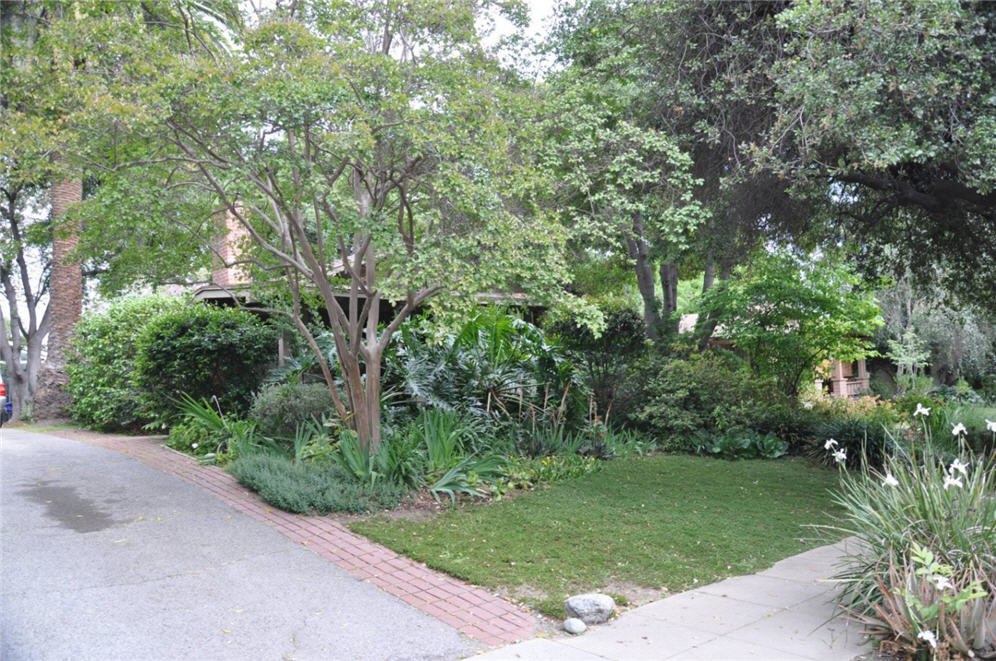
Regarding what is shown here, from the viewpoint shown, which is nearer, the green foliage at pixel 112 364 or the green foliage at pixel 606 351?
the green foliage at pixel 606 351

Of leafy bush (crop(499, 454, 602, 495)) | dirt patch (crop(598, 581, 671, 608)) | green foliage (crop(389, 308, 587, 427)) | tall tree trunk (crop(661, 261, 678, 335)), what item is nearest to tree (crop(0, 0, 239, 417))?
green foliage (crop(389, 308, 587, 427))

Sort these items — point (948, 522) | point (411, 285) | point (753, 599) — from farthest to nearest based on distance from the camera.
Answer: point (411, 285), point (753, 599), point (948, 522)

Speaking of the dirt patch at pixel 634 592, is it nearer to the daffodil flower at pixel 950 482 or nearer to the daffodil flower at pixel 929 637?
the daffodil flower at pixel 929 637

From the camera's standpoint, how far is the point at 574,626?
17.2ft

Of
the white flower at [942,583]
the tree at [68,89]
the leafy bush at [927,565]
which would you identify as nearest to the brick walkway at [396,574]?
the leafy bush at [927,565]

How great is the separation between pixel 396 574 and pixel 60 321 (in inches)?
599

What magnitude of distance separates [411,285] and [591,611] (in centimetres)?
375

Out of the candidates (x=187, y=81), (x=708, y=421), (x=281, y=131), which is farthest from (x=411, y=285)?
(x=708, y=421)

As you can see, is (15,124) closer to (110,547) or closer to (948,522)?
(110,547)

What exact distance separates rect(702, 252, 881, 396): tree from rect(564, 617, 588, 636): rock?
10245 millimetres

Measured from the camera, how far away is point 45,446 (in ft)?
41.0

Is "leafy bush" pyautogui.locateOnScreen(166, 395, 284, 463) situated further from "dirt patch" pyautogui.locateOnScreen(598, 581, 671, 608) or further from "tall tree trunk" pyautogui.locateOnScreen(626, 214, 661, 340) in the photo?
"tall tree trunk" pyautogui.locateOnScreen(626, 214, 661, 340)

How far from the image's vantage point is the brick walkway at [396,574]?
541cm

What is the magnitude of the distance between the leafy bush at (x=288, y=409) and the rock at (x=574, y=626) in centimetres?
625
